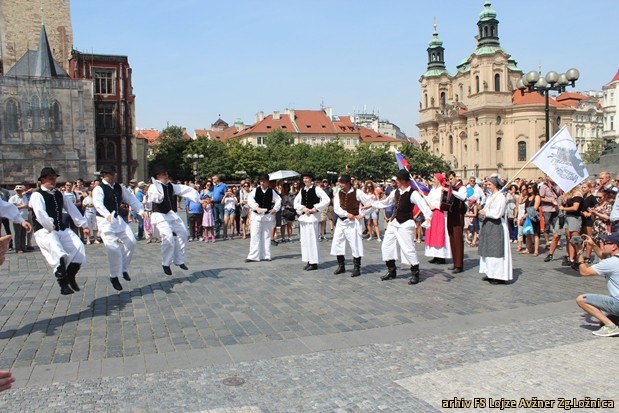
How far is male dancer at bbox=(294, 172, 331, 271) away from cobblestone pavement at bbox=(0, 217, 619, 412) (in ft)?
3.11

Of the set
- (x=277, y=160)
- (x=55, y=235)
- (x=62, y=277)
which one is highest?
(x=277, y=160)

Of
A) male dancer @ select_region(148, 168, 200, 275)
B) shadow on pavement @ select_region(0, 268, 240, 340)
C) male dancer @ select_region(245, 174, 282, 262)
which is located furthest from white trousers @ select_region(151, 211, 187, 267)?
male dancer @ select_region(245, 174, 282, 262)

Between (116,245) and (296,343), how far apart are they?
412cm

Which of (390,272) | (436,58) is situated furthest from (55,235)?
(436,58)

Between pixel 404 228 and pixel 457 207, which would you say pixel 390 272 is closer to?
pixel 404 228

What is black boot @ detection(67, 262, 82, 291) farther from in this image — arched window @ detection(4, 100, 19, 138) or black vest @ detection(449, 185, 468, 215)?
arched window @ detection(4, 100, 19, 138)

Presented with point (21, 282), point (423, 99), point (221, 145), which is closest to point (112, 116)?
point (221, 145)

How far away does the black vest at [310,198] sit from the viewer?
11695 millimetres

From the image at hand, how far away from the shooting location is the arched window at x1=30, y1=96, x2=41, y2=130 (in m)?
44.4

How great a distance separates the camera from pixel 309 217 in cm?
1148

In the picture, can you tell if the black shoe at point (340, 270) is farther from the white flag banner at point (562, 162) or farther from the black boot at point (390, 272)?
the white flag banner at point (562, 162)

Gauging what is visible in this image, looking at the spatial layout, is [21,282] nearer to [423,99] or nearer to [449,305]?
[449,305]

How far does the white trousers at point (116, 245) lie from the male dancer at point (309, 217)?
358cm

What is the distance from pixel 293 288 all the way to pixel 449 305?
2.67 meters
